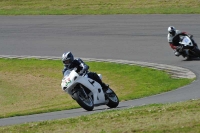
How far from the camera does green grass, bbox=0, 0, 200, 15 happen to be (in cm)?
3447

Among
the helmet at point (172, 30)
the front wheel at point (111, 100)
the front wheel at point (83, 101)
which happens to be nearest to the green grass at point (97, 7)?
the helmet at point (172, 30)

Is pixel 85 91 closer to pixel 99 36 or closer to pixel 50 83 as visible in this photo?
pixel 50 83

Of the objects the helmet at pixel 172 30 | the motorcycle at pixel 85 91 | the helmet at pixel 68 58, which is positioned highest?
the helmet at pixel 68 58

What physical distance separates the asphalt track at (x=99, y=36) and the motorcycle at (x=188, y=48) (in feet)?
1.24

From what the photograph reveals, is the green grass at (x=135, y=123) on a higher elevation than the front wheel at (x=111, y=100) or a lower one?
higher

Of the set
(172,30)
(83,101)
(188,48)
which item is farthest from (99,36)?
(83,101)

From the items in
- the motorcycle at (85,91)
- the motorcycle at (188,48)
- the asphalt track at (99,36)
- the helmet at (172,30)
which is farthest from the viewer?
the asphalt track at (99,36)

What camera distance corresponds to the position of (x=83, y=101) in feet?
52.1

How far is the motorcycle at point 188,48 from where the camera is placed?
25062 mm

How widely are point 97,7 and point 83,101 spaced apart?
2133cm

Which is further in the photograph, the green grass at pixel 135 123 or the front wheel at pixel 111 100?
the front wheel at pixel 111 100

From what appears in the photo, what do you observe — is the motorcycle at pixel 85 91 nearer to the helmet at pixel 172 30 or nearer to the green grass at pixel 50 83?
the green grass at pixel 50 83

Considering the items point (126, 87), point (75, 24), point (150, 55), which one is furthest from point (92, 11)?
point (126, 87)

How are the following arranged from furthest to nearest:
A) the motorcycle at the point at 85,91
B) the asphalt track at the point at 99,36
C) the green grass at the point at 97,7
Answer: the green grass at the point at 97,7 < the asphalt track at the point at 99,36 < the motorcycle at the point at 85,91
